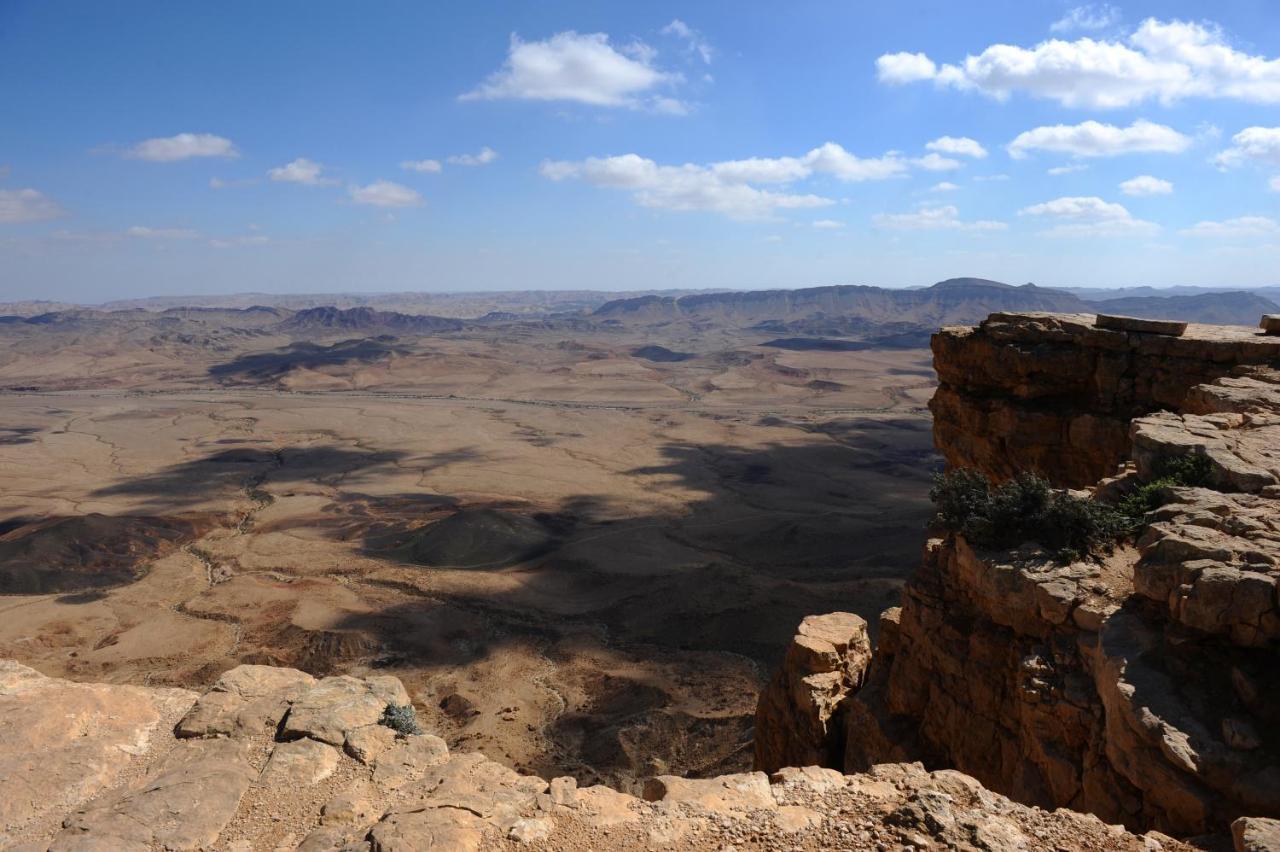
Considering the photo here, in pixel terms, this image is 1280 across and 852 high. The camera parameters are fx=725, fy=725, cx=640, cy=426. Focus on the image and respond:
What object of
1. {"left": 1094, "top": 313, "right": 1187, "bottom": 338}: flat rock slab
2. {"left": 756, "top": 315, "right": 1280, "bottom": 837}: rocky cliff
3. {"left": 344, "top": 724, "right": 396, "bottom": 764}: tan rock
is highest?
{"left": 1094, "top": 313, "right": 1187, "bottom": 338}: flat rock slab

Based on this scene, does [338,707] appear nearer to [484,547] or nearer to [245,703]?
[245,703]

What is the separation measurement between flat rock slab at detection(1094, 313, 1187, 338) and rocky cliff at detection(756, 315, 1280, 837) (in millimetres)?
690

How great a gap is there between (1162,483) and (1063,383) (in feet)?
28.2

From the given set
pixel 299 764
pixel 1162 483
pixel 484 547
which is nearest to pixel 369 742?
pixel 299 764

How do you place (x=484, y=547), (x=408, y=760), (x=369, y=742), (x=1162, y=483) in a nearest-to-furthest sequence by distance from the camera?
(x=408, y=760)
(x=369, y=742)
(x=1162, y=483)
(x=484, y=547)

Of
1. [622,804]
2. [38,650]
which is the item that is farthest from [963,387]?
[38,650]

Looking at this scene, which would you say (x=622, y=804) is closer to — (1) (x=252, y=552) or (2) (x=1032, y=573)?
(2) (x=1032, y=573)

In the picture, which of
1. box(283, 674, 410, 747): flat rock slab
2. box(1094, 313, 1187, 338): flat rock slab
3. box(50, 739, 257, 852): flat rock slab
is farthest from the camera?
box(1094, 313, 1187, 338): flat rock slab

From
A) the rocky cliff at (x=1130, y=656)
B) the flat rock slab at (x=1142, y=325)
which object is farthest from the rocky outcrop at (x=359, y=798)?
the flat rock slab at (x=1142, y=325)

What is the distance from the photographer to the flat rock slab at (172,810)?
6383 millimetres

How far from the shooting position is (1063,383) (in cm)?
1708

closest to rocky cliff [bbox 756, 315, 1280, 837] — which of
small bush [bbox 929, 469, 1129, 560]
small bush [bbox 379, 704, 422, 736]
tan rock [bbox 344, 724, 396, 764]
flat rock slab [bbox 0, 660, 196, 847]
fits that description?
small bush [bbox 929, 469, 1129, 560]

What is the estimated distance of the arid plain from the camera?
21.8 m

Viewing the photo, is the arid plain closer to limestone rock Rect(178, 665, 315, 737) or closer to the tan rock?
limestone rock Rect(178, 665, 315, 737)
